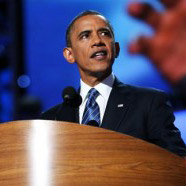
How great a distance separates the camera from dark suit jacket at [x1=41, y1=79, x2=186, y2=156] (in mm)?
1601

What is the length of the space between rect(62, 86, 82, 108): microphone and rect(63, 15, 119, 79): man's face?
0.12 metres

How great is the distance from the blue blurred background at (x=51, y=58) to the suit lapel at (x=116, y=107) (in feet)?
4.82

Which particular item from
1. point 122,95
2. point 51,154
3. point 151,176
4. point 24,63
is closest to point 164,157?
point 151,176

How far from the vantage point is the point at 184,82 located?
3.19 metres

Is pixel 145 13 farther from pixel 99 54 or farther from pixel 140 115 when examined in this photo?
pixel 140 115

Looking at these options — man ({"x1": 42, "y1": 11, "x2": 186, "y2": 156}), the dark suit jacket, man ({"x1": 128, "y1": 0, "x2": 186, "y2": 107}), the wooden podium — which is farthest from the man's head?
man ({"x1": 128, "y1": 0, "x2": 186, "y2": 107})

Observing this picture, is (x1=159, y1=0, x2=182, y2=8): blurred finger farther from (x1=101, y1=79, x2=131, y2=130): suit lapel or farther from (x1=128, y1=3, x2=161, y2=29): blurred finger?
(x1=101, y1=79, x2=131, y2=130): suit lapel

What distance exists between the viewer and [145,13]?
10.9ft

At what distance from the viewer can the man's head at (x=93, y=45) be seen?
1780 mm

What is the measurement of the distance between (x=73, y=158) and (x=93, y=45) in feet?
2.57

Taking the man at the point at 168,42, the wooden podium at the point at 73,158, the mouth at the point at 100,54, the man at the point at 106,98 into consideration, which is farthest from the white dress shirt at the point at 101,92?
the man at the point at 168,42

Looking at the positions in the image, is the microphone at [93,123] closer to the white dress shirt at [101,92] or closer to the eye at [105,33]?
the white dress shirt at [101,92]

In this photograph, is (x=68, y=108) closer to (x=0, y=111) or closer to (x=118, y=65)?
(x=118, y=65)

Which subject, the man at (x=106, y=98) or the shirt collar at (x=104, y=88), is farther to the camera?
the shirt collar at (x=104, y=88)
